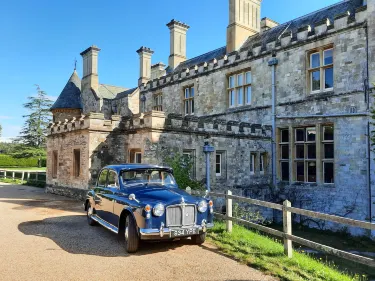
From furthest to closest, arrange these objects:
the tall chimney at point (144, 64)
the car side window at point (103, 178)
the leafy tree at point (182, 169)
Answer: the tall chimney at point (144, 64) < the leafy tree at point (182, 169) < the car side window at point (103, 178)

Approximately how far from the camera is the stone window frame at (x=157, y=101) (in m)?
23.6

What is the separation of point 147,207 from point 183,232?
91cm

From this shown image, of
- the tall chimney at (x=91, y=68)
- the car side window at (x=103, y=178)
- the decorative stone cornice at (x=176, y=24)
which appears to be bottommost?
the car side window at (x=103, y=178)

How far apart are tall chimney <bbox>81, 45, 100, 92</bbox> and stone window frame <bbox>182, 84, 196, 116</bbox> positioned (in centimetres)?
853

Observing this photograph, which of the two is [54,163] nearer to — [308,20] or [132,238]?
[132,238]

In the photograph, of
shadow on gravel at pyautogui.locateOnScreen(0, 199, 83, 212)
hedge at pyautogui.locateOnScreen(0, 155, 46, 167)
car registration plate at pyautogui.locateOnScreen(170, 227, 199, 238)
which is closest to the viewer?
car registration plate at pyautogui.locateOnScreen(170, 227, 199, 238)

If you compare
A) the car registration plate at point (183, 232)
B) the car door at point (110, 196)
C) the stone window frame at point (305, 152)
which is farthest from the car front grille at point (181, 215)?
the stone window frame at point (305, 152)

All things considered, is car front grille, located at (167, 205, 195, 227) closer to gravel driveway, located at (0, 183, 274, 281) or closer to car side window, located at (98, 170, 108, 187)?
gravel driveway, located at (0, 183, 274, 281)

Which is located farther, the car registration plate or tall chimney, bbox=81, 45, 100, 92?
tall chimney, bbox=81, 45, 100, 92

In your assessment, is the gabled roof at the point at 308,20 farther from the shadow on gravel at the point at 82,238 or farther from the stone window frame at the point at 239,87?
the shadow on gravel at the point at 82,238

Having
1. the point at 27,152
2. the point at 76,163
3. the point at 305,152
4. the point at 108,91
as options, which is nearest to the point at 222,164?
the point at 305,152

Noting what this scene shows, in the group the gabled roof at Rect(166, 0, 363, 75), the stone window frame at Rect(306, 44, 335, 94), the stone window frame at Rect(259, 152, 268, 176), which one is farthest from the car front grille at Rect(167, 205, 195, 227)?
the gabled roof at Rect(166, 0, 363, 75)

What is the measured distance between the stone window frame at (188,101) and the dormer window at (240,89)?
3.17 m

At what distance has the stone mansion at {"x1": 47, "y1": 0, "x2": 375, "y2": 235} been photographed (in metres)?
12.9
